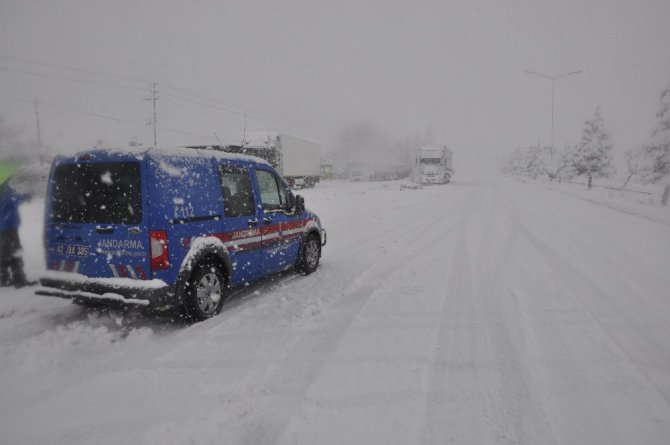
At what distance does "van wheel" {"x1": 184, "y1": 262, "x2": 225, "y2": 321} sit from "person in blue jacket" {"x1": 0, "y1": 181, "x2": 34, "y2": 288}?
→ 3.89m

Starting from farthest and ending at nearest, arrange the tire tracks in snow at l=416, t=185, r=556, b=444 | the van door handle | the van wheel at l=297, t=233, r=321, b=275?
the van wheel at l=297, t=233, r=321, b=275
the van door handle
the tire tracks in snow at l=416, t=185, r=556, b=444

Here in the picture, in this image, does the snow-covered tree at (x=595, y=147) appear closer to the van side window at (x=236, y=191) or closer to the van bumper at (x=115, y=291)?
the van side window at (x=236, y=191)

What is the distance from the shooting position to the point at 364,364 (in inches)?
149

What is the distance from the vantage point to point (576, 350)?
4.07m

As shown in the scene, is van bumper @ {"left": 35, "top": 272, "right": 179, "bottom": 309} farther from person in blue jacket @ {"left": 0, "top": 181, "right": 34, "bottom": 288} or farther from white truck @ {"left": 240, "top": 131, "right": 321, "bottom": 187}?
white truck @ {"left": 240, "top": 131, "right": 321, "bottom": 187}

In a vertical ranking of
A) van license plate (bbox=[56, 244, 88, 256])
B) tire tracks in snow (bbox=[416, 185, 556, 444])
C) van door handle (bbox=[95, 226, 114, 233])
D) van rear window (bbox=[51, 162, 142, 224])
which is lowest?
tire tracks in snow (bbox=[416, 185, 556, 444])

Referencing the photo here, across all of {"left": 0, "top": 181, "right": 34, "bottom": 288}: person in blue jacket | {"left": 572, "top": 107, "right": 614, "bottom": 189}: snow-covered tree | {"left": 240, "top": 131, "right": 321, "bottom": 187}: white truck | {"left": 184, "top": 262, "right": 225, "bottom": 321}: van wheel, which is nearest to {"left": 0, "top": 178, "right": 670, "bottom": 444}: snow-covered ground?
{"left": 184, "top": 262, "right": 225, "bottom": 321}: van wheel

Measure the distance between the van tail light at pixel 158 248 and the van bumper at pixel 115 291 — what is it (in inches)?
7.4

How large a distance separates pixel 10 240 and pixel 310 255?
5.02 m

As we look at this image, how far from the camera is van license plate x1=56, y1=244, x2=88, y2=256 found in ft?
15.1

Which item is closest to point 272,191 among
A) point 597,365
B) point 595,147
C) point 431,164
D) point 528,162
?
point 597,365

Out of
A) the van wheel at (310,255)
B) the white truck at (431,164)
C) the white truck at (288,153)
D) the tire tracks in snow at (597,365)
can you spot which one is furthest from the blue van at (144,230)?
the white truck at (431,164)

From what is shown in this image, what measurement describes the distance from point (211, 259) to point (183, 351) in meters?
1.29

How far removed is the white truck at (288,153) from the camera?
30958mm
